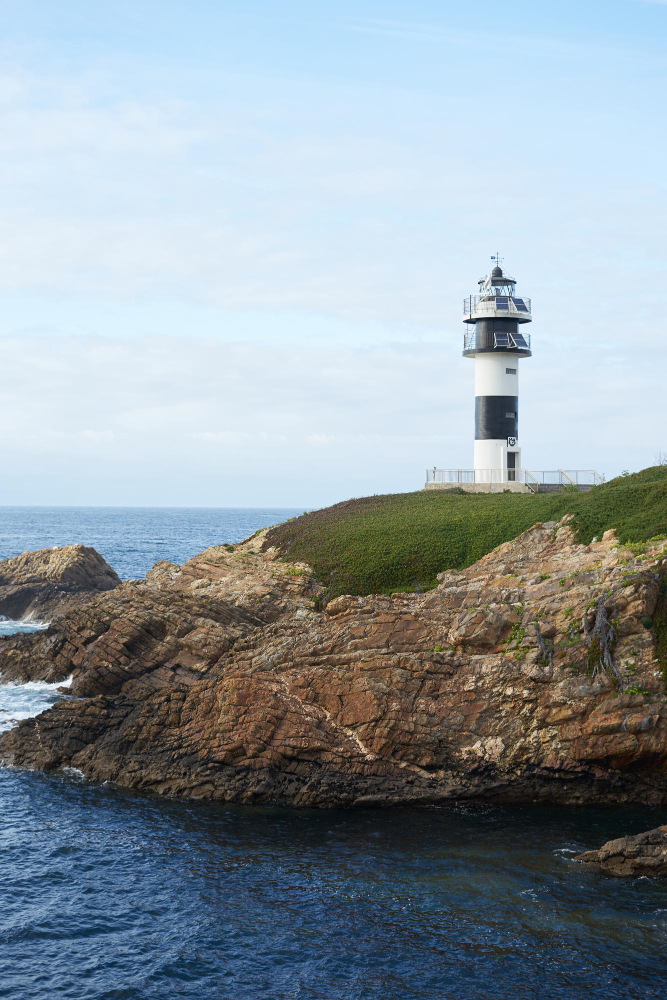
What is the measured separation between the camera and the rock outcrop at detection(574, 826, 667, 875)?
68.1 ft

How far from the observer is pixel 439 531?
4112 cm

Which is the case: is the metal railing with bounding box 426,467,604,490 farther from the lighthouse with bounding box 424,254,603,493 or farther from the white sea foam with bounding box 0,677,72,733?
the white sea foam with bounding box 0,677,72,733

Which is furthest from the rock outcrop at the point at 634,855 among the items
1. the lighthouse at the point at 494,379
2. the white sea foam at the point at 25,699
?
the lighthouse at the point at 494,379

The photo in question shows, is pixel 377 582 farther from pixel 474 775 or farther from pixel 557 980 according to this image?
pixel 557 980

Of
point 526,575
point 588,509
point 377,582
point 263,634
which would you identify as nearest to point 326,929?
point 263,634

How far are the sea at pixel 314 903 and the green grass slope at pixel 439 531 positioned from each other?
1356 cm

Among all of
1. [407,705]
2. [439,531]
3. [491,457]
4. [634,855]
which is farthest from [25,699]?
[491,457]

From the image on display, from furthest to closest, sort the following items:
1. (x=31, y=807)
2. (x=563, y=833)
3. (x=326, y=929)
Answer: (x=31, y=807) < (x=563, y=833) < (x=326, y=929)

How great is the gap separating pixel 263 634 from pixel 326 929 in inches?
570

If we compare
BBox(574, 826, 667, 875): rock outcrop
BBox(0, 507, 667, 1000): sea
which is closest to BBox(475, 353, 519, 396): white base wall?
BBox(0, 507, 667, 1000): sea

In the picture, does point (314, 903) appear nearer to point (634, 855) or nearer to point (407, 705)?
point (634, 855)

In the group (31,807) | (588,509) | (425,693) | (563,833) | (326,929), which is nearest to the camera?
(326,929)

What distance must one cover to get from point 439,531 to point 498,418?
52.3ft

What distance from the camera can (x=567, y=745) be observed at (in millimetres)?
25938
